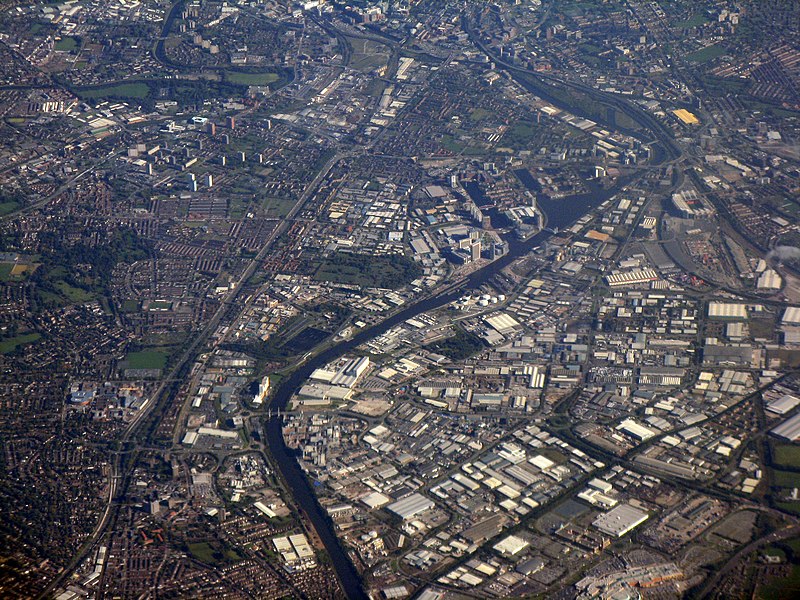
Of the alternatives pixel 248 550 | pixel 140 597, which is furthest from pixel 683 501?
pixel 140 597

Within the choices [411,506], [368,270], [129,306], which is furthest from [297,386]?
[129,306]

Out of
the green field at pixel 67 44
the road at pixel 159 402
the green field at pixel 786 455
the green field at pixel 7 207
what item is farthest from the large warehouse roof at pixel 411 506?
the green field at pixel 67 44

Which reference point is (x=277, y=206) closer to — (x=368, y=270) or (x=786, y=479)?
(x=368, y=270)

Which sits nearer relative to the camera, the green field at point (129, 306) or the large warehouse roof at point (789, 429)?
the large warehouse roof at point (789, 429)

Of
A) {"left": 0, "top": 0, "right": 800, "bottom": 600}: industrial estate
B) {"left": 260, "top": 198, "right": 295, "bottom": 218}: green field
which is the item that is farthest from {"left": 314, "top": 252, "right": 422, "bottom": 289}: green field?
{"left": 260, "top": 198, "right": 295, "bottom": 218}: green field

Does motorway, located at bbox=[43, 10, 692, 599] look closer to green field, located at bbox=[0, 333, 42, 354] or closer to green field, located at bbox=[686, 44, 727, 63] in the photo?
green field, located at bbox=[0, 333, 42, 354]

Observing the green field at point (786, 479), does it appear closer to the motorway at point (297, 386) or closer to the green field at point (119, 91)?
the motorway at point (297, 386)

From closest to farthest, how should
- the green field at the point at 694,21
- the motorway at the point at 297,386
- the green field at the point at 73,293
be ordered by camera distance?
the motorway at the point at 297,386, the green field at the point at 73,293, the green field at the point at 694,21
